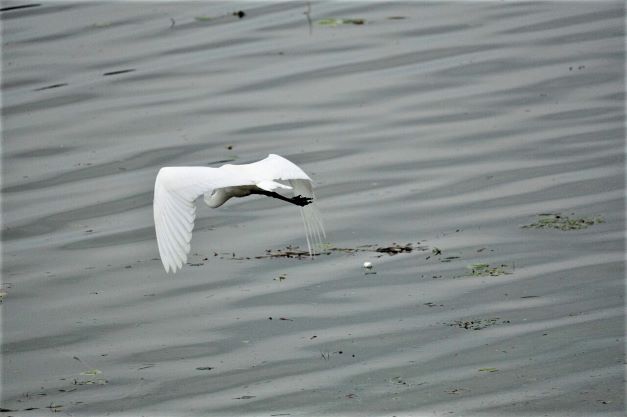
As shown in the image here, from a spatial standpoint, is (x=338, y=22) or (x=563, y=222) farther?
(x=338, y=22)

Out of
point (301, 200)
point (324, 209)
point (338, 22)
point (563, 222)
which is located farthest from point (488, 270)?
point (338, 22)

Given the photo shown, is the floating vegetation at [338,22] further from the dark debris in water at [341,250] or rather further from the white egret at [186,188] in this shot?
the white egret at [186,188]

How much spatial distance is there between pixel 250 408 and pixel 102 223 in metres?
3.53

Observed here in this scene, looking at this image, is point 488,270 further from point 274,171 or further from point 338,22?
point 338,22

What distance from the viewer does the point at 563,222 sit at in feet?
29.2

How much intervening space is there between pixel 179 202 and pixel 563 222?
11.6 feet

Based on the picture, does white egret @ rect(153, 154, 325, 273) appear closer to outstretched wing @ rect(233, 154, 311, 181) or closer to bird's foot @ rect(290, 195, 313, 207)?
outstretched wing @ rect(233, 154, 311, 181)

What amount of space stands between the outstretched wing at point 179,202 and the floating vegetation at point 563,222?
3.04m

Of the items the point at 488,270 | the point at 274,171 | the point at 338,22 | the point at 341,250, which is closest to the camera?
the point at 274,171

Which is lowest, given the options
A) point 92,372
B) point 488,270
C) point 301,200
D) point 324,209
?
point 92,372

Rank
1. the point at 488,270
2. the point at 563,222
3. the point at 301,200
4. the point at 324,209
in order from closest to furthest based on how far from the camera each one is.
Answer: the point at 301,200
the point at 488,270
the point at 563,222
the point at 324,209

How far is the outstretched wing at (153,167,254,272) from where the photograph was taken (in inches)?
242

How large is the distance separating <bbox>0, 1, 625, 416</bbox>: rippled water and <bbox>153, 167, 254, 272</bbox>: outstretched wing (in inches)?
38.1

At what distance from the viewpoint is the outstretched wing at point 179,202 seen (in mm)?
6141
